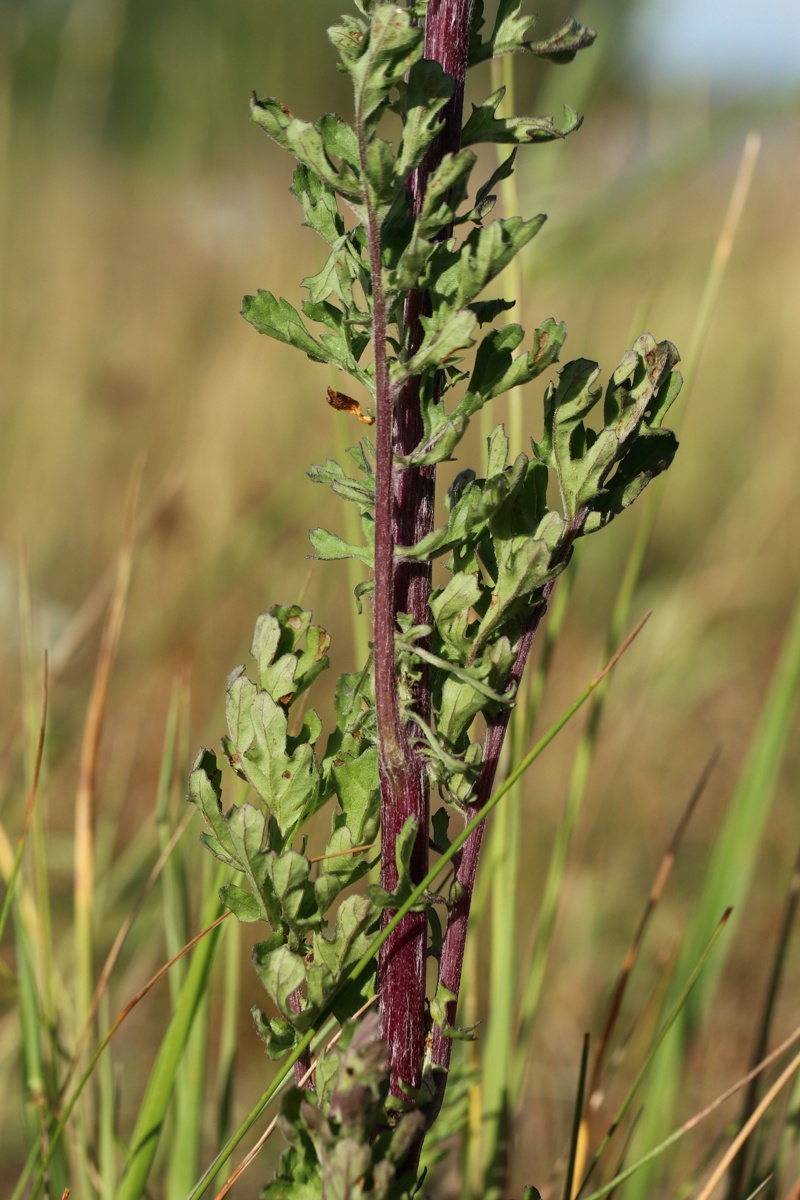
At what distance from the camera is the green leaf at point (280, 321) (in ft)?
1.54

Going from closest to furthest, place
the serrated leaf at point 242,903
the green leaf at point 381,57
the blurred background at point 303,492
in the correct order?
the green leaf at point 381,57
the serrated leaf at point 242,903
the blurred background at point 303,492

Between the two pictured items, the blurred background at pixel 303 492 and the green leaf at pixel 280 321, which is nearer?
the green leaf at pixel 280 321

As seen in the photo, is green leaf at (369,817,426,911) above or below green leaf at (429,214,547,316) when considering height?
below

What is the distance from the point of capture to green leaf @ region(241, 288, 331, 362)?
1.54 feet

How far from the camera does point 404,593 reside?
1.54 feet

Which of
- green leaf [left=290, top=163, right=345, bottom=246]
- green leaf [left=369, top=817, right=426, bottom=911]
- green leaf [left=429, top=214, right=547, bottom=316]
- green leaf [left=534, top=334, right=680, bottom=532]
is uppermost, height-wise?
green leaf [left=290, top=163, right=345, bottom=246]

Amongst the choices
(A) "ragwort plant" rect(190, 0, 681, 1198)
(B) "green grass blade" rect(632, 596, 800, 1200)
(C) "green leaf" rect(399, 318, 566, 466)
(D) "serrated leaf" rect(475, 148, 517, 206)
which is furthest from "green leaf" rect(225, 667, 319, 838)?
(B) "green grass blade" rect(632, 596, 800, 1200)

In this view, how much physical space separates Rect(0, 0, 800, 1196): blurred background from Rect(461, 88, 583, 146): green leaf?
1.31 feet

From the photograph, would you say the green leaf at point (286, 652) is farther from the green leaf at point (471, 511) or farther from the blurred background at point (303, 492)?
the blurred background at point (303, 492)

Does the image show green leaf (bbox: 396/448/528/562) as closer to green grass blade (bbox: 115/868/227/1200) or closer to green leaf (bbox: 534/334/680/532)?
green leaf (bbox: 534/334/680/532)

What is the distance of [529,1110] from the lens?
1477 mm

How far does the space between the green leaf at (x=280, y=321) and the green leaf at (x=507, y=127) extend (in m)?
0.10

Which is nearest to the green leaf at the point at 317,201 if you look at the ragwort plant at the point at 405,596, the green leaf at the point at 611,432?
the ragwort plant at the point at 405,596

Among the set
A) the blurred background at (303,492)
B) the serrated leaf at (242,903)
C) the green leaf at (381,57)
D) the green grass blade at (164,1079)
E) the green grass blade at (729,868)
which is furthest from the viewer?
the blurred background at (303,492)
